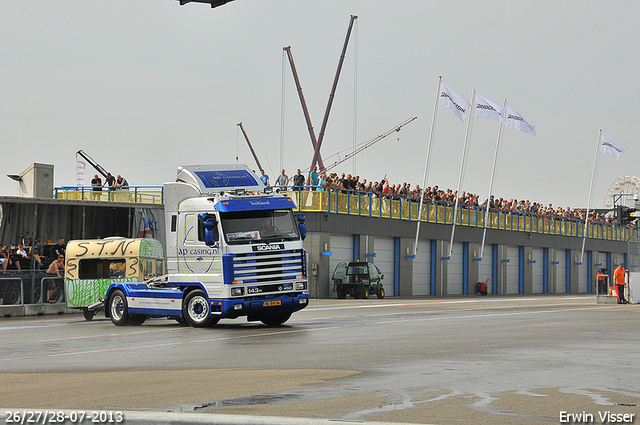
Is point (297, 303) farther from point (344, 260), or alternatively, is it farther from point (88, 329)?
point (344, 260)

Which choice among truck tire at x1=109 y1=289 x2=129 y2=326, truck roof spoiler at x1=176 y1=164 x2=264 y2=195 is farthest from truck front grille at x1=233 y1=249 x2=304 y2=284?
truck tire at x1=109 y1=289 x2=129 y2=326

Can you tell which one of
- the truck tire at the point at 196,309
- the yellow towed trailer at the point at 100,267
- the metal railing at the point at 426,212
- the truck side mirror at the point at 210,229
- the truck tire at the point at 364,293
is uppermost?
the metal railing at the point at 426,212

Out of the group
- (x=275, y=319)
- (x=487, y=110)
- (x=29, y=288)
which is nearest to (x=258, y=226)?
(x=275, y=319)

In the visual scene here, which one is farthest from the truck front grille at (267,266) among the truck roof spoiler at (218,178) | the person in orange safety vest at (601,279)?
the person in orange safety vest at (601,279)

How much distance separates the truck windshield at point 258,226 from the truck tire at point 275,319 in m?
2.21

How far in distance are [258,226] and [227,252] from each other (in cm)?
97

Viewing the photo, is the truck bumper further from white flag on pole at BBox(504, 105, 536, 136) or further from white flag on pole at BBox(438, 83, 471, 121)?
white flag on pole at BBox(504, 105, 536, 136)

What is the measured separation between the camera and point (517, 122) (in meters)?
56.1

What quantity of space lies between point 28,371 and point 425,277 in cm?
4175

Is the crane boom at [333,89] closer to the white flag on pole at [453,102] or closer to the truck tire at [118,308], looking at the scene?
the white flag on pole at [453,102]

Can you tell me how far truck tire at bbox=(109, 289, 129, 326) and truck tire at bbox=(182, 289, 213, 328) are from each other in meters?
2.06

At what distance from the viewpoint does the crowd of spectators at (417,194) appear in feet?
146

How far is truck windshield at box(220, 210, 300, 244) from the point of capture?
20.9 metres

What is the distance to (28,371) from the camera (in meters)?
12.6
